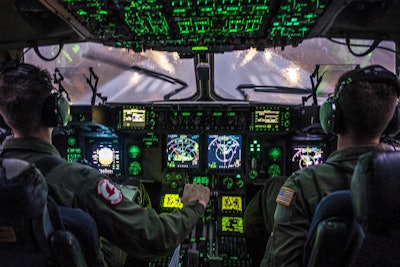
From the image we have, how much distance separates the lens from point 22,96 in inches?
54.4

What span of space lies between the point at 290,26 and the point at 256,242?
1.42 metres

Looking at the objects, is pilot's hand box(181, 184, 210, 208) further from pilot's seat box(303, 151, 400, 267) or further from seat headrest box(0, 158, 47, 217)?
seat headrest box(0, 158, 47, 217)

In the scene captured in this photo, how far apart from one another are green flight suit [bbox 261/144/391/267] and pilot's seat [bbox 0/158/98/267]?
605 mm

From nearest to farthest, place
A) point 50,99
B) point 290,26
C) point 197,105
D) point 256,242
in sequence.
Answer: point 50,99 → point 290,26 → point 256,242 → point 197,105

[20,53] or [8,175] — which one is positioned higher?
[20,53]

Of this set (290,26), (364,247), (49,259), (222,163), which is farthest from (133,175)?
(364,247)

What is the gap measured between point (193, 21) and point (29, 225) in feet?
4.23

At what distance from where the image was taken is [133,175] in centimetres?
335

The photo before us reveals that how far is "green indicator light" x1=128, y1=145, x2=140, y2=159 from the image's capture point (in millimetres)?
3350

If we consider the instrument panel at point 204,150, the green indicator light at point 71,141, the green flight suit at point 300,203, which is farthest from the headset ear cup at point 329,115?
the green indicator light at point 71,141

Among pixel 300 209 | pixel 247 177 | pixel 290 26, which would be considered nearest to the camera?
pixel 300 209

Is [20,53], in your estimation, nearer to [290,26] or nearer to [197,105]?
[197,105]

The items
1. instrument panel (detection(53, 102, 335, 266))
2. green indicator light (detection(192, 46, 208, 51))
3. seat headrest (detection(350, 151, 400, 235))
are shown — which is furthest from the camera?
instrument panel (detection(53, 102, 335, 266))

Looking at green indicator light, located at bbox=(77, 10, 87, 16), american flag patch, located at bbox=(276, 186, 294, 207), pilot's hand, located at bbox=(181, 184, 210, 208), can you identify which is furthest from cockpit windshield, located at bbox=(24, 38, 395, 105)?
american flag patch, located at bbox=(276, 186, 294, 207)
